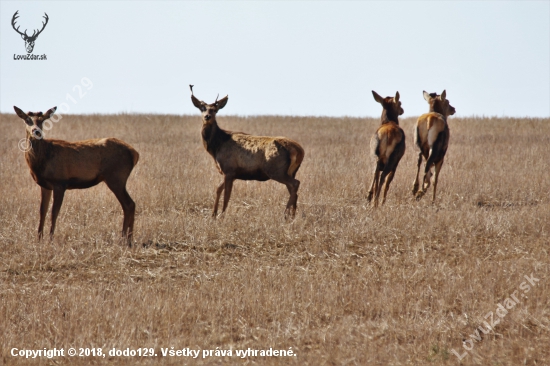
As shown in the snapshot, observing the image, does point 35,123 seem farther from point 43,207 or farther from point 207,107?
point 207,107

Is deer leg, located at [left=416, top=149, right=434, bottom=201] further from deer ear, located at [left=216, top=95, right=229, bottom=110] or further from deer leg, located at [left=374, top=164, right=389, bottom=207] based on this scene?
deer ear, located at [left=216, top=95, right=229, bottom=110]

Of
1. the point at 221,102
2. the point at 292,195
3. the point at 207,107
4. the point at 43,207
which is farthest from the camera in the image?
the point at 221,102

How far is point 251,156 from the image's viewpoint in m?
11.7

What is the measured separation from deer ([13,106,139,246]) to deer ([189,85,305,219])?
75.7 inches

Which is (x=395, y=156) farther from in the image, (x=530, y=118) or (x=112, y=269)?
(x=530, y=118)

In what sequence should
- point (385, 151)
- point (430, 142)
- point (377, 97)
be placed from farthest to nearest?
point (430, 142)
point (377, 97)
point (385, 151)

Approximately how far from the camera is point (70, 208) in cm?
1234

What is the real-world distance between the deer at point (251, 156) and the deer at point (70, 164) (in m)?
1.92

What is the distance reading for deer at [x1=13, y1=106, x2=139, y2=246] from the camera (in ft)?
32.3

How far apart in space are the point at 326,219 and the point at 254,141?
1857mm

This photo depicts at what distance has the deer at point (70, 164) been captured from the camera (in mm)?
9844

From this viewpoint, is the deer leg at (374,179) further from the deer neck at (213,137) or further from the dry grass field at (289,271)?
the deer neck at (213,137)

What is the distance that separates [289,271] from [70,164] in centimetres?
354

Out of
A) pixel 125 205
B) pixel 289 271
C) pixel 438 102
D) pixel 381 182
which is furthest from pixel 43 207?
pixel 438 102
